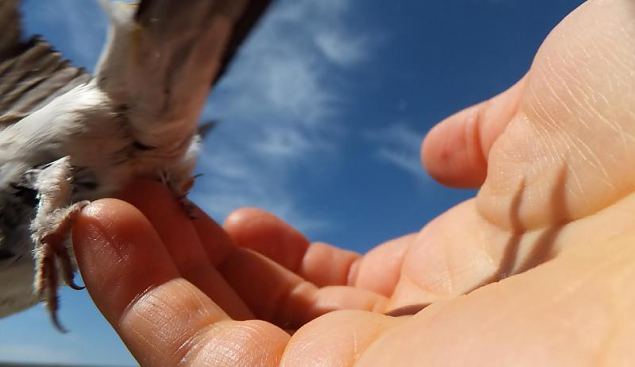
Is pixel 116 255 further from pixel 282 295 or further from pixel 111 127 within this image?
pixel 282 295

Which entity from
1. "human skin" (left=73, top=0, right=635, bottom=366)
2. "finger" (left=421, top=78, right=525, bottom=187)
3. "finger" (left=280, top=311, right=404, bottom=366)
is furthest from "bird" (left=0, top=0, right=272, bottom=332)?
"finger" (left=421, top=78, right=525, bottom=187)

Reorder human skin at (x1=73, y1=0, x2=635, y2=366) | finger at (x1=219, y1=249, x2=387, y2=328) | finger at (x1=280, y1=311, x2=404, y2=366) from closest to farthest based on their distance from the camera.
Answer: human skin at (x1=73, y1=0, x2=635, y2=366), finger at (x1=280, y1=311, x2=404, y2=366), finger at (x1=219, y1=249, x2=387, y2=328)

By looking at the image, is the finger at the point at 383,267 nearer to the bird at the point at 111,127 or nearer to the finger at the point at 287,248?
the finger at the point at 287,248

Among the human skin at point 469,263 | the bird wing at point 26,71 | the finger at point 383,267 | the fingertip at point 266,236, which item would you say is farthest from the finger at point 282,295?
the bird wing at point 26,71

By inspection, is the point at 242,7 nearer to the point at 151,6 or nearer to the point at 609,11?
the point at 151,6

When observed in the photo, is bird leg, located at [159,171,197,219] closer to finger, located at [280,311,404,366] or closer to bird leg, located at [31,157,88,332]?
bird leg, located at [31,157,88,332]

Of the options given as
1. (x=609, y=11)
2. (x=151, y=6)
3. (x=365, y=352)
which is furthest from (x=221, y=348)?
(x=609, y=11)
